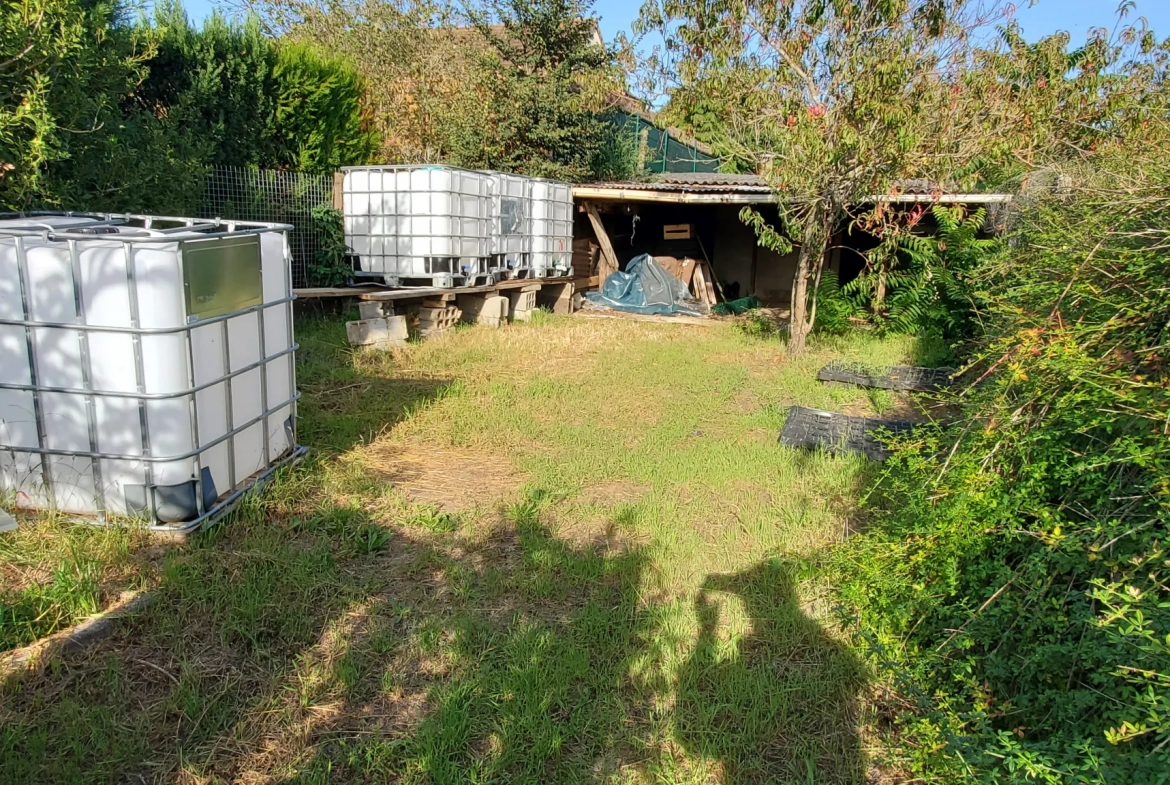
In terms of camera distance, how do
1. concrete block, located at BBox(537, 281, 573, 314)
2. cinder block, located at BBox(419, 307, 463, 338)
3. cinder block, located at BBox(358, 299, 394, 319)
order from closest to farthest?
cinder block, located at BBox(358, 299, 394, 319)
cinder block, located at BBox(419, 307, 463, 338)
concrete block, located at BBox(537, 281, 573, 314)

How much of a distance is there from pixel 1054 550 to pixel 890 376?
237 inches

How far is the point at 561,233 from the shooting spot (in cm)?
1305

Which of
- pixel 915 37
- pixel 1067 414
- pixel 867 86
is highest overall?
pixel 915 37

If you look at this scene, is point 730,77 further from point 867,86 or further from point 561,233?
point 561,233

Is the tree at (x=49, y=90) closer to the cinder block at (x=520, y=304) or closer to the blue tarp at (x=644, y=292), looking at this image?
the cinder block at (x=520, y=304)

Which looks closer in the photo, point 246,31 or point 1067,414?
point 1067,414

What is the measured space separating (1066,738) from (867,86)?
646cm

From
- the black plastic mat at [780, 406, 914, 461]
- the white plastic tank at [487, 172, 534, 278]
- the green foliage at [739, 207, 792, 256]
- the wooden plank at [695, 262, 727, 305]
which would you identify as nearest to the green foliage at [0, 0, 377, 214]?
the white plastic tank at [487, 172, 534, 278]

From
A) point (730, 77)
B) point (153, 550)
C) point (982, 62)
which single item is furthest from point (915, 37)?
point (153, 550)

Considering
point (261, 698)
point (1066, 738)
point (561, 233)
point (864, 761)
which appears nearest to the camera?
point (1066, 738)

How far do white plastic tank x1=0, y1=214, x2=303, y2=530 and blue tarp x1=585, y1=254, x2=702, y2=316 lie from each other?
34.2 feet

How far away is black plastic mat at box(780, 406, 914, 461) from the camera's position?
5.50 m

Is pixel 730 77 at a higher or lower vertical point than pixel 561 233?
higher

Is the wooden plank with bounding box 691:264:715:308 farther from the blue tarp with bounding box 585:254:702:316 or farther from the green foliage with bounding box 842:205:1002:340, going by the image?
the green foliage with bounding box 842:205:1002:340
